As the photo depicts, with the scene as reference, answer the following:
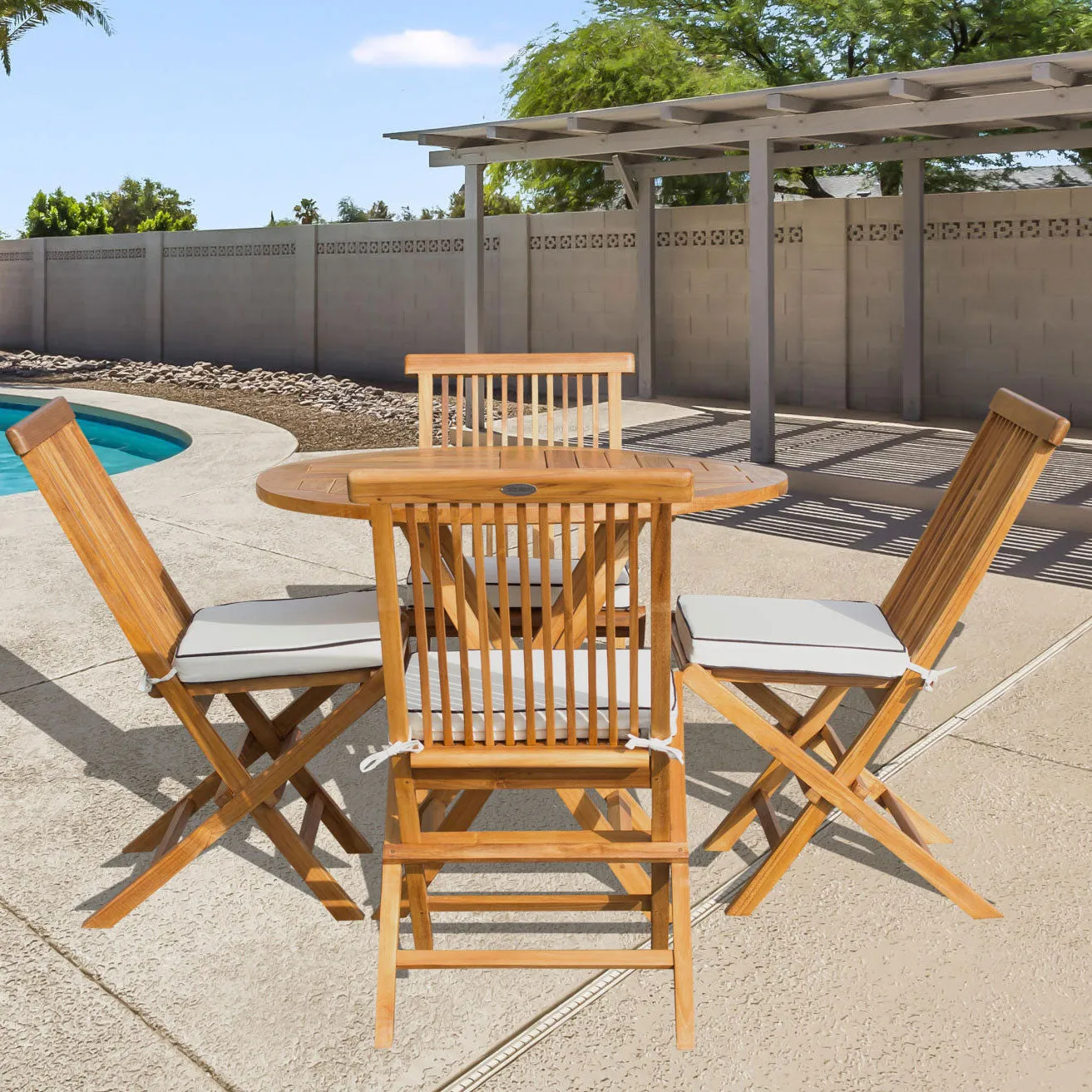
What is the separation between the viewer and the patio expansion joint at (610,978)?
204 centimetres

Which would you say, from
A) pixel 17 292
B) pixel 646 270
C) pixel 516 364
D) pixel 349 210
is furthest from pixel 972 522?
pixel 349 210

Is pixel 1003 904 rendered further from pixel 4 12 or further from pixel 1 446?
pixel 4 12

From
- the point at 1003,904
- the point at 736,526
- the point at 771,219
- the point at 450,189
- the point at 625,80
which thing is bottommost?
the point at 1003,904

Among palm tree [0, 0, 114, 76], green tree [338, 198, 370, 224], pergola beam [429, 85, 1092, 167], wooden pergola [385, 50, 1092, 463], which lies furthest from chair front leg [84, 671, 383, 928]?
green tree [338, 198, 370, 224]

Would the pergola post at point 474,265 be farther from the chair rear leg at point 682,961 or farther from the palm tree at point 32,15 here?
the palm tree at point 32,15

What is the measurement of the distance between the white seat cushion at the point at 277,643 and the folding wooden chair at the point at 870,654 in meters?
0.72

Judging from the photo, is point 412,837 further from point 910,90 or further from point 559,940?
point 910,90

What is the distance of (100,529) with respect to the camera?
2.54m

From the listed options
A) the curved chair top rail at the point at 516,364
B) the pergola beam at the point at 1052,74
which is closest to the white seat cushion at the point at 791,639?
the curved chair top rail at the point at 516,364

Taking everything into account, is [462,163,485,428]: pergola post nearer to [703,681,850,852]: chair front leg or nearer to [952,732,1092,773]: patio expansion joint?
[952,732,1092,773]: patio expansion joint

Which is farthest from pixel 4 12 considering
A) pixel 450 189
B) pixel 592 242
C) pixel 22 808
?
pixel 450 189

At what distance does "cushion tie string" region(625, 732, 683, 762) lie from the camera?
7.07 feet

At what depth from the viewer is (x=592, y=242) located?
12.4 metres

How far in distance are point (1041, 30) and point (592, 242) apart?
8.31m
